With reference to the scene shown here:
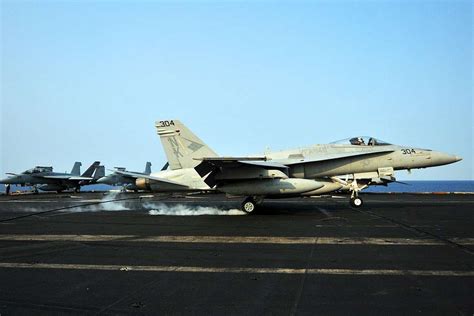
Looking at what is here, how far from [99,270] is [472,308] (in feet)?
18.1

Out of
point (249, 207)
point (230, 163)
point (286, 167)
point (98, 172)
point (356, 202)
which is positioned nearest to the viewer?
point (230, 163)

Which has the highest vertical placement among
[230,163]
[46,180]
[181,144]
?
[181,144]

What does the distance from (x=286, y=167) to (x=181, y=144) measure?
507cm

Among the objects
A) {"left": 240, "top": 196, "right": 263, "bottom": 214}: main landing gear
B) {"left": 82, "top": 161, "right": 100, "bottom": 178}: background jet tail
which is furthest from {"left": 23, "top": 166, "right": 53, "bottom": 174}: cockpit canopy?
{"left": 240, "top": 196, "right": 263, "bottom": 214}: main landing gear

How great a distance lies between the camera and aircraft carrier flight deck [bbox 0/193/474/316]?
455 cm

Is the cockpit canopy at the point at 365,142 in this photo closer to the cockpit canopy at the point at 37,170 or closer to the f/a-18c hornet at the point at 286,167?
the f/a-18c hornet at the point at 286,167

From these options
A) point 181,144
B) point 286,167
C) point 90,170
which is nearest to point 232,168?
point 286,167

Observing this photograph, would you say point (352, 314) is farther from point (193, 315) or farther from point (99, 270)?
point (99, 270)

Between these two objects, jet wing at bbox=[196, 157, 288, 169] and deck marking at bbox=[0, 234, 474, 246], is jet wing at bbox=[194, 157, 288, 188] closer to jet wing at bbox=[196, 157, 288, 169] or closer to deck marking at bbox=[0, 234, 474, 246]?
jet wing at bbox=[196, 157, 288, 169]

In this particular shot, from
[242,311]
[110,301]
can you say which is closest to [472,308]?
[242,311]

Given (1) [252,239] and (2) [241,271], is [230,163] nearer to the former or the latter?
(1) [252,239]

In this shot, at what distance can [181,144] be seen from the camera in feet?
57.7

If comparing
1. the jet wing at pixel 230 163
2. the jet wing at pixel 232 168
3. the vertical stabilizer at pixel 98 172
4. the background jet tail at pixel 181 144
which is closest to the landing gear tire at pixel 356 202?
the jet wing at pixel 232 168

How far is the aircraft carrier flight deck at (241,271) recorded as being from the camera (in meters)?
4.55
